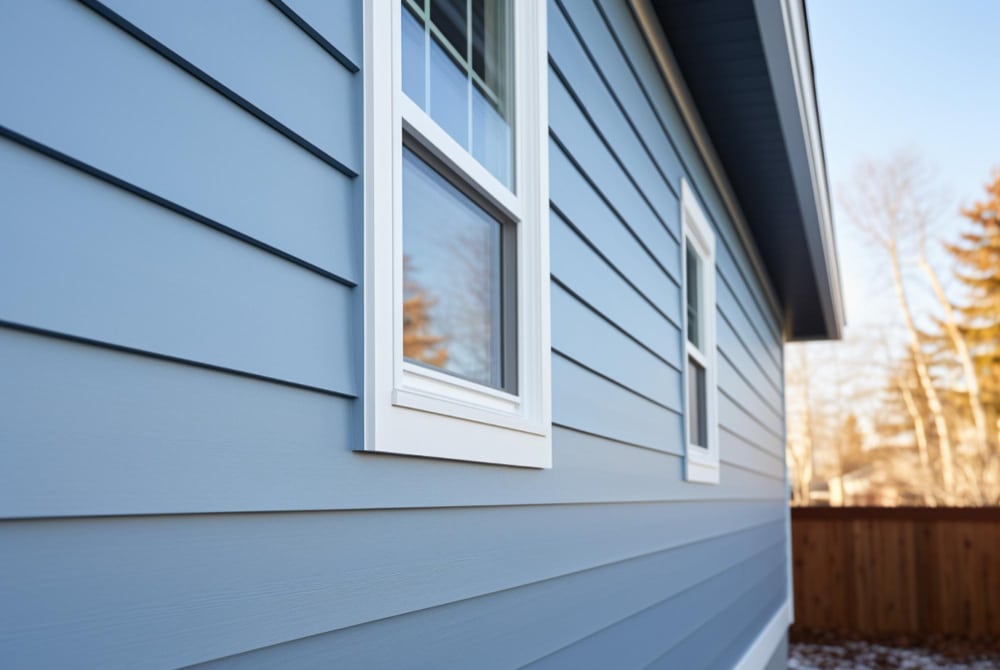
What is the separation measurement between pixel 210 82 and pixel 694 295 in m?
4.26

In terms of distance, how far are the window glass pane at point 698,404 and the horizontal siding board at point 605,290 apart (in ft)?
2.96

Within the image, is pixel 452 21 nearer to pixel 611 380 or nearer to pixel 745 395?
pixel 611 380

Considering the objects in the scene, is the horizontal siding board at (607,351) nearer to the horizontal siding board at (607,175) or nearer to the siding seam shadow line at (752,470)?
the horizontal siding board at (607,175)

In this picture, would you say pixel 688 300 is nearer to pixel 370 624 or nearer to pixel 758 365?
pixel 758 365

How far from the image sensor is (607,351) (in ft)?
10.3

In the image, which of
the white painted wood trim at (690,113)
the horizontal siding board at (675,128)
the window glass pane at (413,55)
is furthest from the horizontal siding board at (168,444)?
the white painted wood trim at (690,113)

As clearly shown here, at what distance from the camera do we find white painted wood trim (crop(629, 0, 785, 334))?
3.82 m

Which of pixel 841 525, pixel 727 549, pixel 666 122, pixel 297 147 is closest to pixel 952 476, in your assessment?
pixel 841 525

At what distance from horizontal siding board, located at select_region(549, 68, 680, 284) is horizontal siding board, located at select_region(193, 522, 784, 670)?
1.11 meters

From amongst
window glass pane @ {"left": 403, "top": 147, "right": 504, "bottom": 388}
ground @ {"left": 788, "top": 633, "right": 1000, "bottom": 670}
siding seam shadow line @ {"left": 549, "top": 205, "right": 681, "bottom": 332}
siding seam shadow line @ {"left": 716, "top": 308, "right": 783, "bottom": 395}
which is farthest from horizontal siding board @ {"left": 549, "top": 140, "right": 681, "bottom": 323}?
ground @ {"left": 788, "top": 633, "right": 1000, "bottom": 670}

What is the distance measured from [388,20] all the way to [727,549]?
441 cm

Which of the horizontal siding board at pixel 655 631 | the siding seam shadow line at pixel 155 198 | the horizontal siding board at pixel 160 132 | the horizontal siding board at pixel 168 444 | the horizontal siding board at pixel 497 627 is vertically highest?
the horizontal siding board at pixel 160 132

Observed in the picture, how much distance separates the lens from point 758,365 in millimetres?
8102

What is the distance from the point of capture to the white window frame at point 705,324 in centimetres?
474
